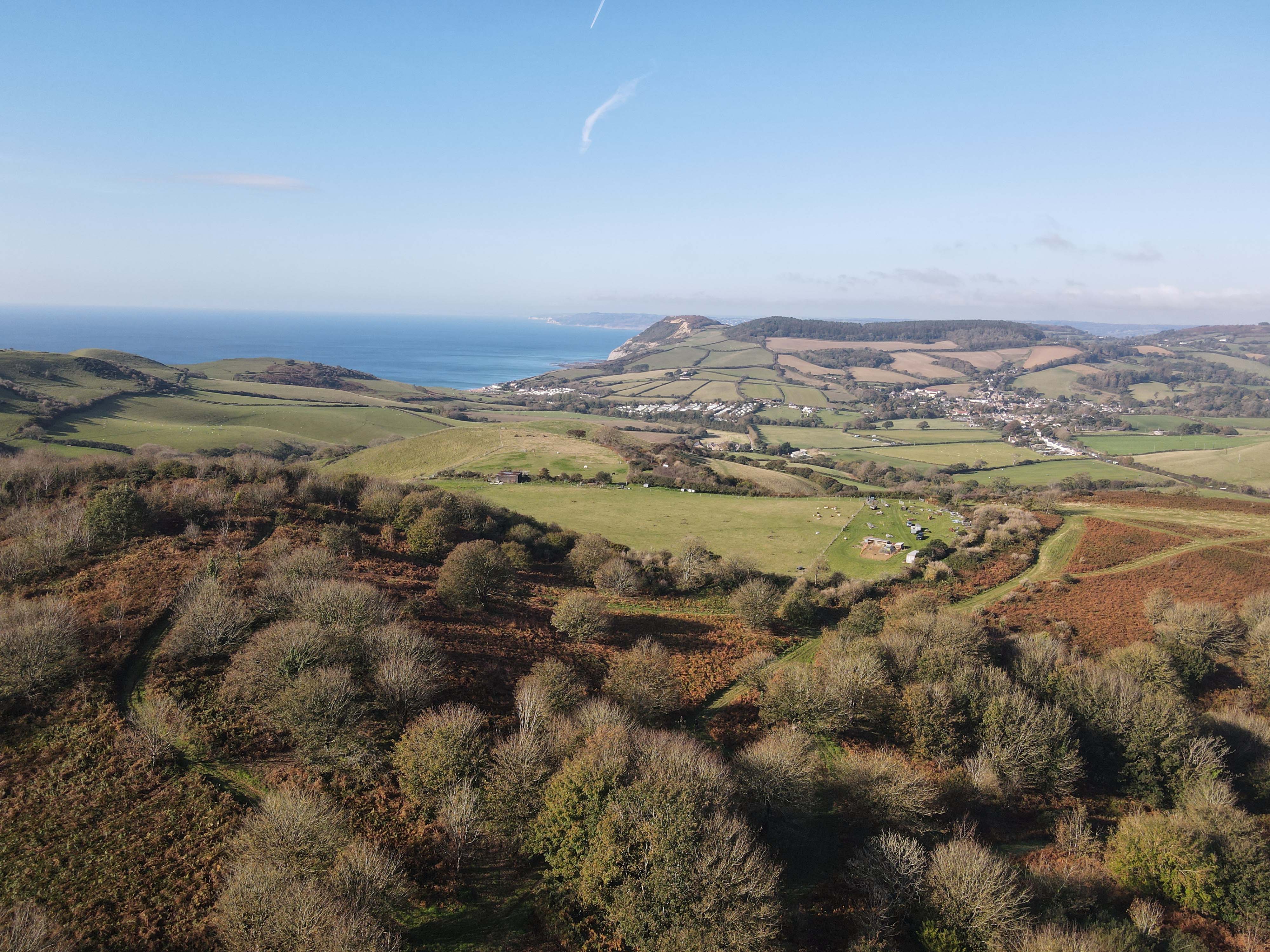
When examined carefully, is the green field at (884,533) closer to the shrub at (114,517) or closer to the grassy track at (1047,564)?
the grassy track at (1047,564)

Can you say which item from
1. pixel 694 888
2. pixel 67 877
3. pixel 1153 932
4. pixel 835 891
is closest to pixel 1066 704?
pixel 1153 932

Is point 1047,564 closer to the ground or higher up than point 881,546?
Result: higher up

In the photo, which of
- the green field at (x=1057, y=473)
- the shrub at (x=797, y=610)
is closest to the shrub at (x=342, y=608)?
the shrub at (x=797, y=610)

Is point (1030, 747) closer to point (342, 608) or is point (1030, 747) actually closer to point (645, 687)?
point (645, 687)

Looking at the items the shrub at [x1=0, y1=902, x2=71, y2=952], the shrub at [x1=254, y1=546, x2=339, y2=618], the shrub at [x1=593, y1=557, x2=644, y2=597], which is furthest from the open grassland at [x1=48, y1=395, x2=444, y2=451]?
the shrub at [x1=0, y1=902, x2=71, y2=952]

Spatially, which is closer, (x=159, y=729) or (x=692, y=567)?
(x=159, y=729)

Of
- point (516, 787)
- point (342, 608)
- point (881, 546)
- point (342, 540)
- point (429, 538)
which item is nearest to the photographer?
point (516, 787)

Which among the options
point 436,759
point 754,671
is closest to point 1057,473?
point 754,671

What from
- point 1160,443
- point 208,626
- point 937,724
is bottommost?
point 937,724
